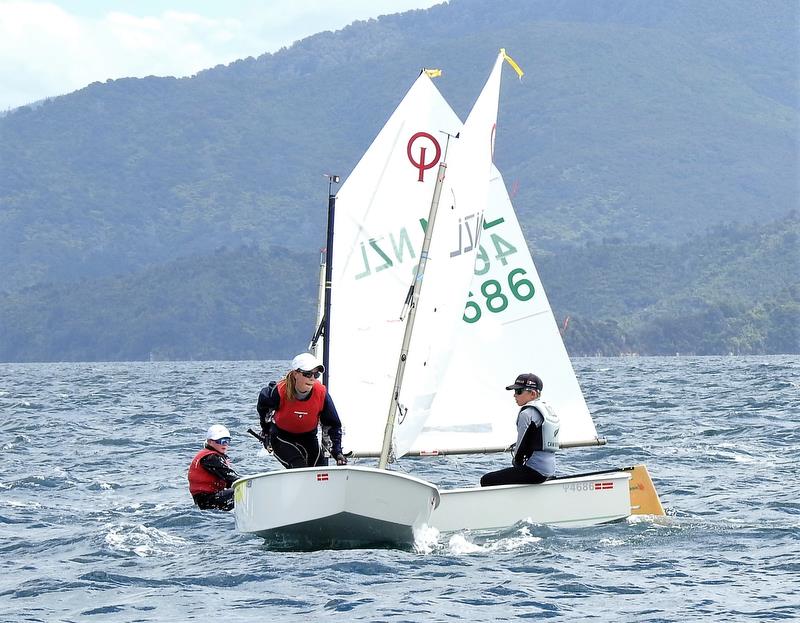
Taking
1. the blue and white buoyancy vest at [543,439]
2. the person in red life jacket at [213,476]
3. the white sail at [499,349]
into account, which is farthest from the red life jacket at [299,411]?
the white sail at [499,349]

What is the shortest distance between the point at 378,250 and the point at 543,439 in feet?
9.54

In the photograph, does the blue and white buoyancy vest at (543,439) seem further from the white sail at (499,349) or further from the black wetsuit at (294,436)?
the white sail at (499,349)

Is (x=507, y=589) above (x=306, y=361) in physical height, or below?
below

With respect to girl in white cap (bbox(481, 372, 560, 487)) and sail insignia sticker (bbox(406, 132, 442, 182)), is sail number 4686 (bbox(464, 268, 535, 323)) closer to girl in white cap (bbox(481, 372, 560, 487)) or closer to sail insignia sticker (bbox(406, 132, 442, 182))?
sail insignia sticker (bbox(406, 132, 442, 182))

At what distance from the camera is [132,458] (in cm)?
2344

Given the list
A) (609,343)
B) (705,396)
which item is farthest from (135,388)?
(609,343)

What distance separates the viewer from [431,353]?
13.7m

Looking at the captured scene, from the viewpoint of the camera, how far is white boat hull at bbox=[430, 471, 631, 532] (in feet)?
43.4

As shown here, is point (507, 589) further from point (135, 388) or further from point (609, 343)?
point (609, 343)

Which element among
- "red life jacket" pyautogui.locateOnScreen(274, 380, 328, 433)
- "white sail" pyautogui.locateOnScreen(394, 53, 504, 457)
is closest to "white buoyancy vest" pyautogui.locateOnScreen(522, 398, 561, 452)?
"white sail" pyautogui.locateOnScreen(394, 53, 504, 457)

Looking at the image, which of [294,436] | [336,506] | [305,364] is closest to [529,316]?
[294,436]

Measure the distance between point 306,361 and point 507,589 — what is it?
2.83m

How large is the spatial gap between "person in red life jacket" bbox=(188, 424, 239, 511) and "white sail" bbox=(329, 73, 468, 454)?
1380 mm

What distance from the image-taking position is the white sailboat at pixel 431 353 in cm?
1216
